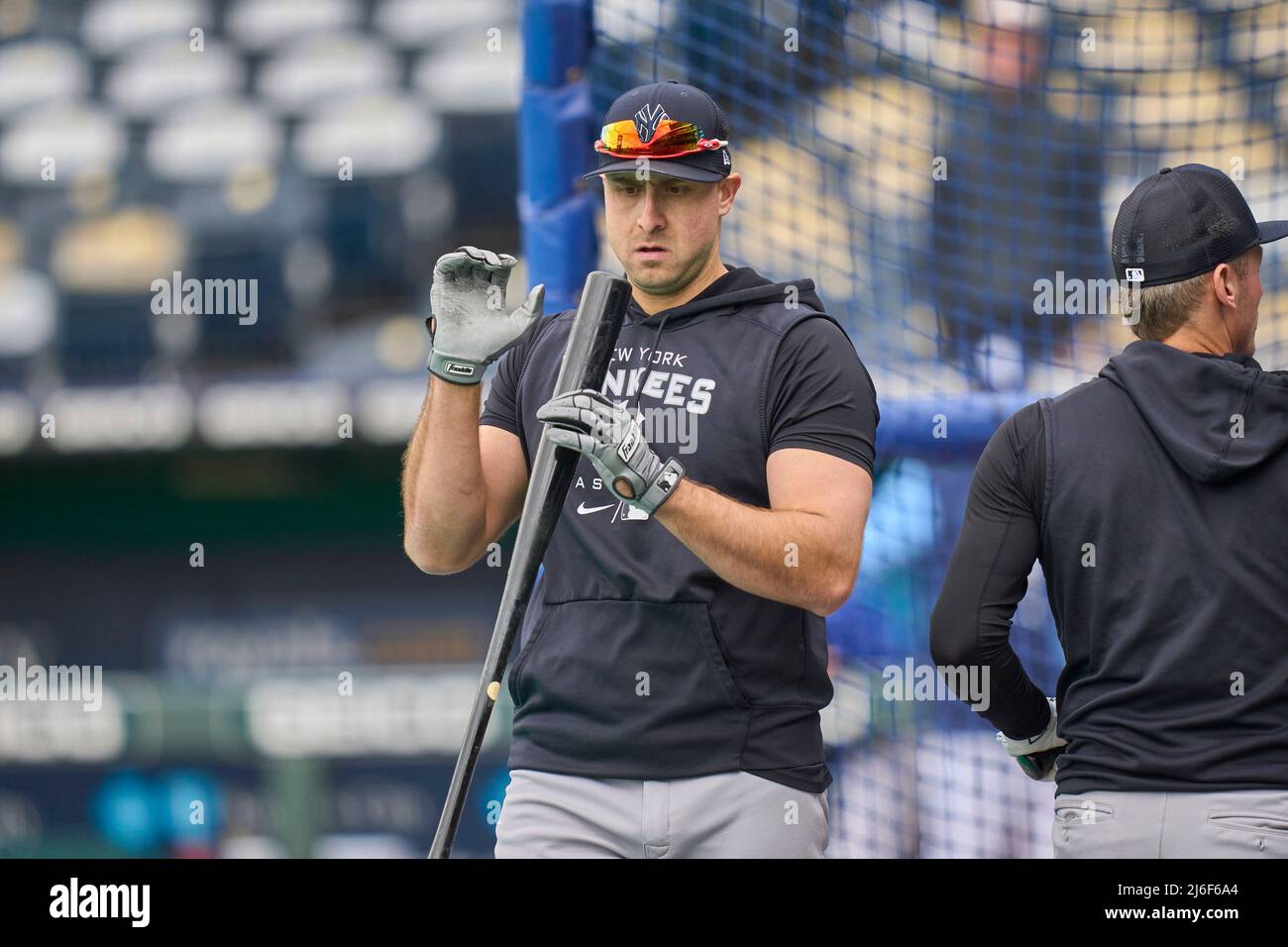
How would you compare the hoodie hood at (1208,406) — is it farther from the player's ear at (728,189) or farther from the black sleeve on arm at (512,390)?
the black sleeve on arm at (512,390)

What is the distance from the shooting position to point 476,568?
705cm

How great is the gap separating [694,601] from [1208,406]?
66 centimetres

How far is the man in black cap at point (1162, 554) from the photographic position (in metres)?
1.99

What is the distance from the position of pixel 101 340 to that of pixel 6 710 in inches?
66.2

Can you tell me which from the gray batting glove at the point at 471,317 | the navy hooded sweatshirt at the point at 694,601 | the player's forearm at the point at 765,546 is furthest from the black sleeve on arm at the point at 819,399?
the gray batting glove at the point at 471,317

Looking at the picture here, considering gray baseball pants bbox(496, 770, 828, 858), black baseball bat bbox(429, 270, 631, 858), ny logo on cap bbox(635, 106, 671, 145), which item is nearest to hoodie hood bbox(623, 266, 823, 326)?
black baseball bat bbox(429, 270, 631, 858)

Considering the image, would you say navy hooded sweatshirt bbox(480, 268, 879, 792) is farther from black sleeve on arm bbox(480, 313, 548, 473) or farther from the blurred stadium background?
the blurred stadium background

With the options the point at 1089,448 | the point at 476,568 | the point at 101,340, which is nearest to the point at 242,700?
the point at 476,568

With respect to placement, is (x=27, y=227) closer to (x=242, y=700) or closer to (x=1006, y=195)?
(x=242, y=700)

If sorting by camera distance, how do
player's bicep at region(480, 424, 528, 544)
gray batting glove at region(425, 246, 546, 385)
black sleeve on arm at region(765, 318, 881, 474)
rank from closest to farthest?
black sleeve on arm at region(765, 318, 881, 474)
gray batting glove at region(425, 246, 546, 385)
player's bicep at region(480, 424, 528, 544)

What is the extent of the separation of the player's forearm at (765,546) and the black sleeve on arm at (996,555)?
136 millimetres

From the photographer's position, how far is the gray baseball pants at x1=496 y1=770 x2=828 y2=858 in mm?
2150

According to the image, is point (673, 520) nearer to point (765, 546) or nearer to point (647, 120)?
point (765, 546)

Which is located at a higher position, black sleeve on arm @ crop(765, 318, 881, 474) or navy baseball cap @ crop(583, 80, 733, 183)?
navy baseball cap @ crop(583, 80, 733, 183)
